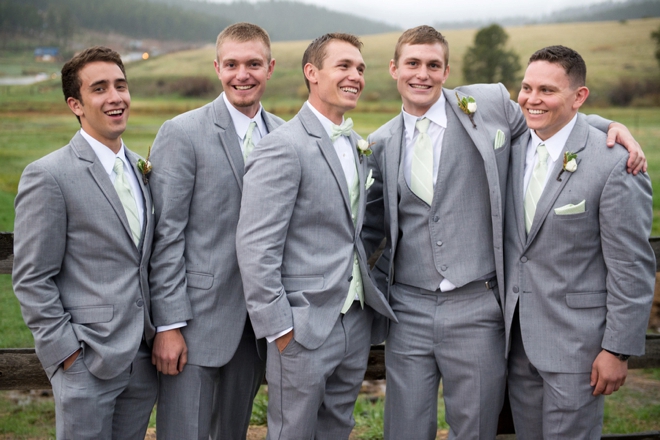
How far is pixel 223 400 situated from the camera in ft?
11.2

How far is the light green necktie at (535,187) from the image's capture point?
317 cm

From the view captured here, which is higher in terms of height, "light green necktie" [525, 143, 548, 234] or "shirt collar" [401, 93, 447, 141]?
"shirt collar" [401, 93, 447, 141]

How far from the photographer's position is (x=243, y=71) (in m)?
3.29

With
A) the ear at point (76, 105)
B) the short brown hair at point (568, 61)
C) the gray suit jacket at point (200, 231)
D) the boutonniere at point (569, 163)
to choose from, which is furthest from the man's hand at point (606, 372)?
the ear at point (76, 105)

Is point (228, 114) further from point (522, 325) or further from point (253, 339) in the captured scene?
point (522, 325)

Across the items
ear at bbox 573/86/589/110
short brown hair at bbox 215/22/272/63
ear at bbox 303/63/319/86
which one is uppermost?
short brown hair at bbox 215/22/272/63

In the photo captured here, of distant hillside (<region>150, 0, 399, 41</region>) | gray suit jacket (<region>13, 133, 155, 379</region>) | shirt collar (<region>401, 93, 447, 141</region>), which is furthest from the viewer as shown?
distant hillside (<region>150, 0, 399, 41</region>)

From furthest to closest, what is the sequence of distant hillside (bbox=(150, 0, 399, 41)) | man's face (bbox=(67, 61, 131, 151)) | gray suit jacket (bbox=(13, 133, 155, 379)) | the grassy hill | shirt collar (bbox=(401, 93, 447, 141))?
distant hillside (bbox=(150, 0, 399, 41)) → the grassy hill → shirt collar (bbox=(401, 93, 447, 141)) → man's face (bbox=(67, 61, 131, 151)) → gray suit jacket (bbox=(13, 133, 155, 379))

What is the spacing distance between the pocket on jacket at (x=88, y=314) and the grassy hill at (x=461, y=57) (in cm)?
866

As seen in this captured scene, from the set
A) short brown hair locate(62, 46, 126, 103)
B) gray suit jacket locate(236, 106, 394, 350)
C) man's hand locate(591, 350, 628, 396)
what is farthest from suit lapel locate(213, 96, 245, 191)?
man's hand locate(591, 350, 628, 396)

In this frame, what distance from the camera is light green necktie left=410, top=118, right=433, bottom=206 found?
336 cm

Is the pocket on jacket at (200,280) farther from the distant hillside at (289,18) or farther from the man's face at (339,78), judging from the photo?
the distant hillside at (289,18)

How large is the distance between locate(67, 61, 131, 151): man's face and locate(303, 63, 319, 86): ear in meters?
0.97

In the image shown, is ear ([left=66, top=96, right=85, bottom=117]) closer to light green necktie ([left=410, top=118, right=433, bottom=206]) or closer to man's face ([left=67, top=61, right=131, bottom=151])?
man's face ([left=67, top=61, right=131, bottom=151])
